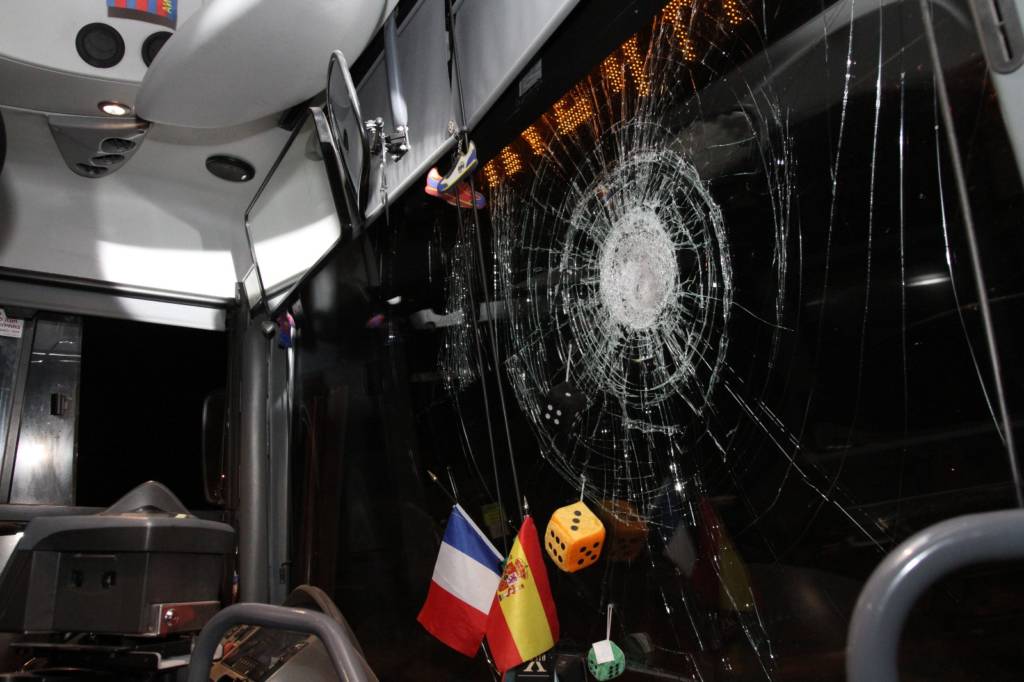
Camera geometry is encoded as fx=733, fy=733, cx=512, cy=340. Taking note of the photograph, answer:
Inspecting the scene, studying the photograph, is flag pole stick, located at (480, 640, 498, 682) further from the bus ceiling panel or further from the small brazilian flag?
the small brazilian flag

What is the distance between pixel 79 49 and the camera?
8.49 ft

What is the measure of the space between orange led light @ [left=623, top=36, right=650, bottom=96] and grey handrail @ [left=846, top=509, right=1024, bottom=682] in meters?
0.94

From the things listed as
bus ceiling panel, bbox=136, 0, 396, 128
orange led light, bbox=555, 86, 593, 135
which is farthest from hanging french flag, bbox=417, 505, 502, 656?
bus ceiling panel, bbox=136, 0, 396, 128

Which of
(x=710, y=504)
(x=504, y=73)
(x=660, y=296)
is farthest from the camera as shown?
(x=504, y=73)

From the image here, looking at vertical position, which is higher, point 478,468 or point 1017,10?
point 1017,10

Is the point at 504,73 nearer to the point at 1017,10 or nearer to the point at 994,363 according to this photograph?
the point at 1017,10

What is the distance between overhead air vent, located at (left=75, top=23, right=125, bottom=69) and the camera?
2590 millimetres

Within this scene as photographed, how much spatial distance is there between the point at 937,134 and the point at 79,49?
280 centimetres

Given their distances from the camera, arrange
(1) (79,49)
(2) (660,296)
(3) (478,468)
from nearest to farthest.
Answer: (2) (660,296) < (3) (478,468) < (1) (79,49)

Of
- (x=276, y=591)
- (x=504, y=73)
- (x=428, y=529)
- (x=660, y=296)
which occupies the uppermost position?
(x=504, y=73)

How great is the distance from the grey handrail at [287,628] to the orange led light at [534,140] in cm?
101

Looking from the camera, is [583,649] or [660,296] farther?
[583,649]

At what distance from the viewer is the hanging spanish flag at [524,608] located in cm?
144

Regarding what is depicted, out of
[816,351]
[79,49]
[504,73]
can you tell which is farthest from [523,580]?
[79,49]
